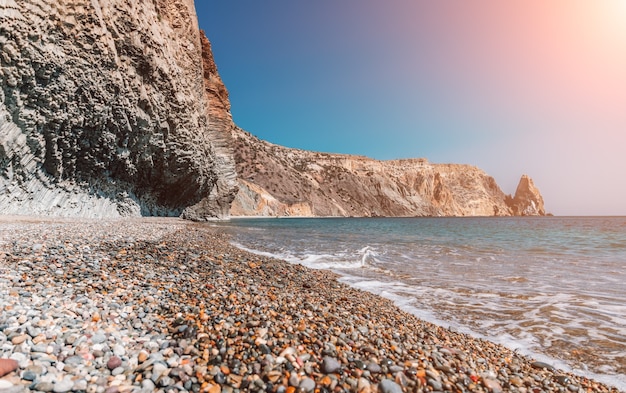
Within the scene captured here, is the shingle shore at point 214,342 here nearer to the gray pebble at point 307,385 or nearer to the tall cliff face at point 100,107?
the gray pebble at point 307,385

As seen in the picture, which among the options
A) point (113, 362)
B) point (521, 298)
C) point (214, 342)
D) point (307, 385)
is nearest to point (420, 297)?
point (521, 298)

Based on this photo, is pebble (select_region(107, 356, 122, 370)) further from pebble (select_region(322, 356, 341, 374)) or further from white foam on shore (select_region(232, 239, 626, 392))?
white foam on shore (select_region(232, 239, 626, 392))

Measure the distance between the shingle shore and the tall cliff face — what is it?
17791 mm

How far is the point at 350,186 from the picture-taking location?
438 feet

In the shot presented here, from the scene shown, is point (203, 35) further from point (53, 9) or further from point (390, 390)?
point (390, 390)

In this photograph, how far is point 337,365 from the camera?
12.7ft

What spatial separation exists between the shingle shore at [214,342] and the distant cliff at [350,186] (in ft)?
257

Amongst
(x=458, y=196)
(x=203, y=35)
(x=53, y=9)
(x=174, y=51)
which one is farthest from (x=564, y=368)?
(x=458, y=196)

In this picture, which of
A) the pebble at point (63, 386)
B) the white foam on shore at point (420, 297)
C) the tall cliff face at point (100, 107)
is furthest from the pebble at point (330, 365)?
the tall cliff face at point (100, 107)

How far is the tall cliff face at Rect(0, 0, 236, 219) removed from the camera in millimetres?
18844

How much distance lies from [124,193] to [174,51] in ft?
50.3

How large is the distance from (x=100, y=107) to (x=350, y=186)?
114m

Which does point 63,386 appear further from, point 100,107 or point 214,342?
point 100,107

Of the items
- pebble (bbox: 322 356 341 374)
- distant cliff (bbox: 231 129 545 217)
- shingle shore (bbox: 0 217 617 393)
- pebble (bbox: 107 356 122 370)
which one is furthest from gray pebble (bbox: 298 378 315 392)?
distant cliff (bbox: 231 129 545 217)
